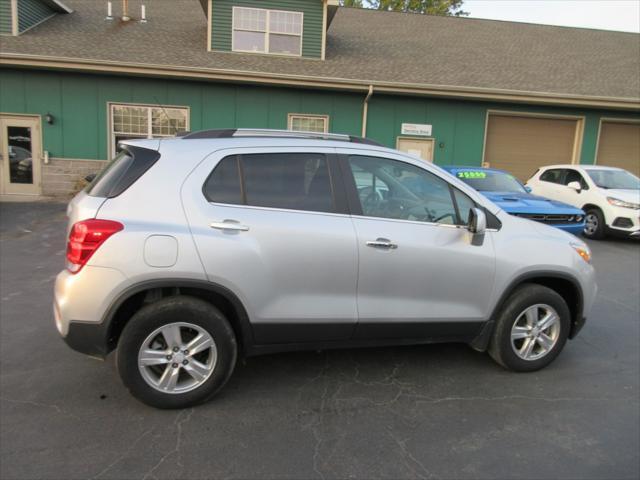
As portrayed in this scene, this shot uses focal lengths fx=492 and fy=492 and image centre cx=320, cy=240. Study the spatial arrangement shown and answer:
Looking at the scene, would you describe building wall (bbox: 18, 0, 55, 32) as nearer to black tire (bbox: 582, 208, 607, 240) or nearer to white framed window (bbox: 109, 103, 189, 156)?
white framed window (bbox: 109, 103, 189, 156)

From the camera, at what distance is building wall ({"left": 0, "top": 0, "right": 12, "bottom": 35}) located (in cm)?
1377

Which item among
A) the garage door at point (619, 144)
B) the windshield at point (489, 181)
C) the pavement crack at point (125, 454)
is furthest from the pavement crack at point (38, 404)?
the garage door at point (619, 144)

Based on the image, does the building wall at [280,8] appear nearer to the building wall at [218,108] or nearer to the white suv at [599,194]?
the building wall at [218,108]

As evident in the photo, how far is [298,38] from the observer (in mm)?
15367

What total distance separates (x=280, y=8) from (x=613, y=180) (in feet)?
34.5

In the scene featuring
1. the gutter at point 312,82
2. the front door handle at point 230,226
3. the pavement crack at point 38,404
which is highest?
the gutter at point 312,82

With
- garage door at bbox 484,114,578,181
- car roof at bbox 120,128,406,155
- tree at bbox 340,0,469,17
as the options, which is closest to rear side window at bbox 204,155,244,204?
car roof at bbox 120,128,406,155

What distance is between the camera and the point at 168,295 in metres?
3.33

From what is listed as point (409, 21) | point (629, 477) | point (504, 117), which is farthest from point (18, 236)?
point (409, 21)

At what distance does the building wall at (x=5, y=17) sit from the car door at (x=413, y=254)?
48.0 ft

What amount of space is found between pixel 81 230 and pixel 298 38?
1382cm

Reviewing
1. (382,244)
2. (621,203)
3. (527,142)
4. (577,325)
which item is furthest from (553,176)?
(382,244)

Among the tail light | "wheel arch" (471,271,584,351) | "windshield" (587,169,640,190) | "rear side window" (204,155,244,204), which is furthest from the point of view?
"windshield" (587,169,640,190)

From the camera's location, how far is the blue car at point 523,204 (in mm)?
8133
